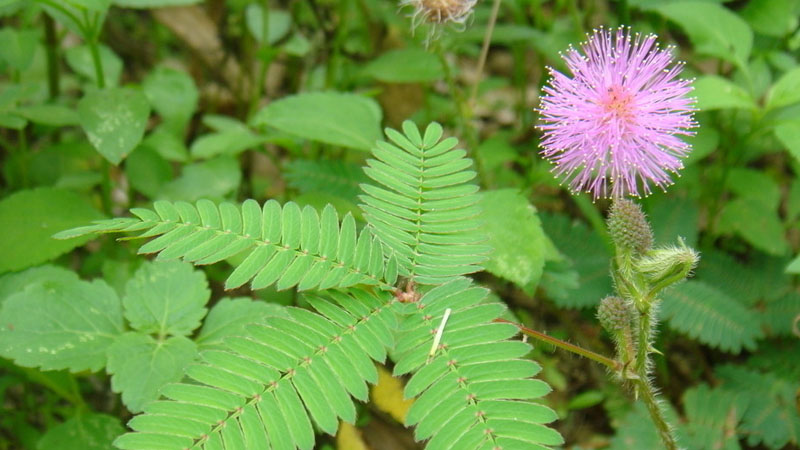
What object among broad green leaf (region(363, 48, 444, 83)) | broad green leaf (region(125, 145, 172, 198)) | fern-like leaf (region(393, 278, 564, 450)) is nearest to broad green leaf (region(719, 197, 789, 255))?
broad green leaf (region(363, 48, 444, 83))

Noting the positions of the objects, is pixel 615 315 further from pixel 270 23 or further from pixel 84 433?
pixel 270 23

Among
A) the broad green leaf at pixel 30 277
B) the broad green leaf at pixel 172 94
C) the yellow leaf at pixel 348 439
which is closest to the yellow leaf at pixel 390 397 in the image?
the yellow leaf at pixel 348 439

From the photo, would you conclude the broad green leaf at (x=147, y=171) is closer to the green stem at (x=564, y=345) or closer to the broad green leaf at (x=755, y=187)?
the green stem at (x=564, y=345)

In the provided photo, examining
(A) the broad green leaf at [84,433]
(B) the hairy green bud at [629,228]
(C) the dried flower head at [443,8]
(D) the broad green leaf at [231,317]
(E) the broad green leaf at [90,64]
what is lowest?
(A) the broad green leaf at [84,433]

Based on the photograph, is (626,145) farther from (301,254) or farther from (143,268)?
(143,268)

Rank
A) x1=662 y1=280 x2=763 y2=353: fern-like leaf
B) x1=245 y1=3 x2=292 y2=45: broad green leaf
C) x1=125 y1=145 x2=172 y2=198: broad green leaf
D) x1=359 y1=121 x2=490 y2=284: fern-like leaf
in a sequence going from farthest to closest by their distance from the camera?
x1=245 y1=3 x2=292 y2=45: broad green leaf → x1=125 y1=145 x2=172 y2=198: broad green leaf → x1=662 y1=280 x2=763 y2=353: fern-like leaf → x1=359 y1=121 x2=490 y2=284: fern-like leaf

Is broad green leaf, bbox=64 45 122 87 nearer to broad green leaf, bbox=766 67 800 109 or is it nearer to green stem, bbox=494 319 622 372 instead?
green stem, bbox=494 319 622 372
